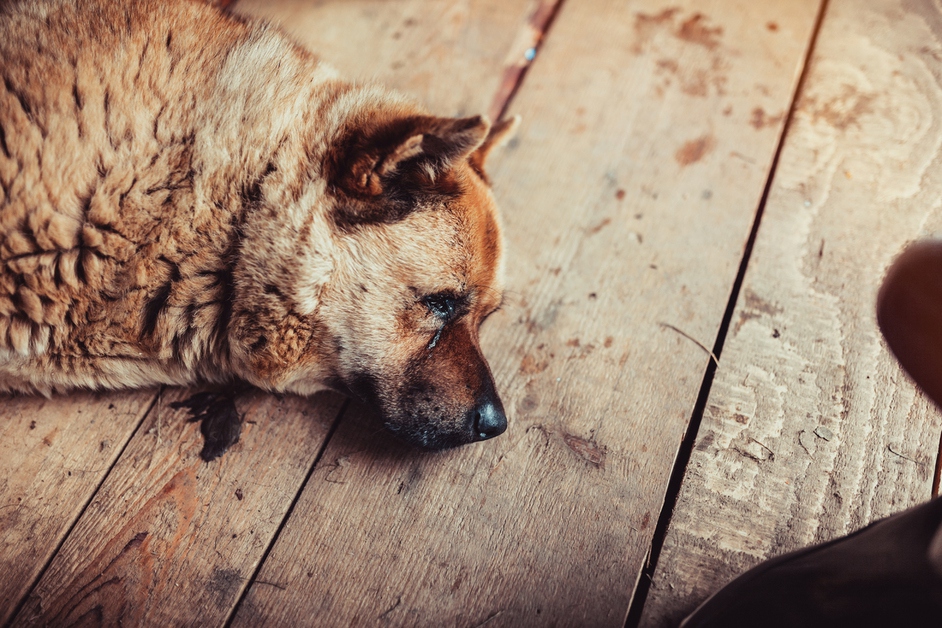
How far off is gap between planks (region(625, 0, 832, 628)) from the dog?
60cm

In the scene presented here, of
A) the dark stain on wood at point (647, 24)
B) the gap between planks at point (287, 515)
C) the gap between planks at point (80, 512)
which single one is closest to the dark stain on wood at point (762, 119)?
the dark stain on wood at point (647, 24)

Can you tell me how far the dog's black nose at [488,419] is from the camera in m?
1.87

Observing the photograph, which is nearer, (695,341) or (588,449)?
(588,449)

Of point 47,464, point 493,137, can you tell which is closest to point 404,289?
point 493,137

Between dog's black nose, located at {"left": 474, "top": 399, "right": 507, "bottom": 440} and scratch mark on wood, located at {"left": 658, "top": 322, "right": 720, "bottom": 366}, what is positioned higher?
scratch mark on wood, located at {"left": 658, "top": 322, "right": 720, "bottom": 366}

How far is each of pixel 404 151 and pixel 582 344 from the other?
0.95 metres

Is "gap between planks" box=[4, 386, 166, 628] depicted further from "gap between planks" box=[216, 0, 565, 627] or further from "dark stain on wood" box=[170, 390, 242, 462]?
"gap between planks" box=[216, 0, 565, 627]

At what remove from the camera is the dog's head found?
1.78 meters

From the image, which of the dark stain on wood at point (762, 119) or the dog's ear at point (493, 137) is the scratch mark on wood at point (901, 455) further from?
the dog's ear at point (493, 137)

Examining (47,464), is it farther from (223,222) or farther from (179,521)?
(223,222)

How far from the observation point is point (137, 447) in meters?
1.93

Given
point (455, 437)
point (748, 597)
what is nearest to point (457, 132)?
point (455, 437)

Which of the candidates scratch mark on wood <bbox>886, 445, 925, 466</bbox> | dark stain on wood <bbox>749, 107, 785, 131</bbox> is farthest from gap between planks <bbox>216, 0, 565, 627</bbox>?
scratch mark on wood <bbox>886, 445, 925, 466</bbox>

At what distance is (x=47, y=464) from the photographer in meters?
1.88
